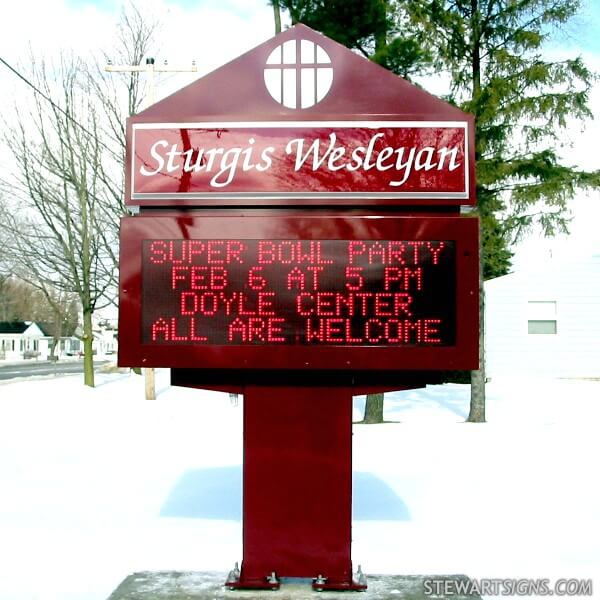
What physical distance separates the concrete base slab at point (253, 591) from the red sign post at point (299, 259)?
127 mm

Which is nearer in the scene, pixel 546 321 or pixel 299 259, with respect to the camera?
pixel 299 259

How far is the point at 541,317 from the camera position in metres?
28.2

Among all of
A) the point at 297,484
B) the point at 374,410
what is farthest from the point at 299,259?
the point at 374,410

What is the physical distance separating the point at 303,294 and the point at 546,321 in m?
25.0

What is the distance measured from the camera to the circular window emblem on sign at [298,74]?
5.52 m

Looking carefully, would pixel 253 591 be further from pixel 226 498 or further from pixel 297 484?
pixel 226 498

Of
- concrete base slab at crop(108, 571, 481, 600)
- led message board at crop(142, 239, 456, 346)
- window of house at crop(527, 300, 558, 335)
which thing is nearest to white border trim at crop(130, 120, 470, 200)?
led message board at crop(142, 239, 456, 346)

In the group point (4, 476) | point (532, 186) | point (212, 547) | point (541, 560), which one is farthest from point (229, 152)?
point (532, 186)

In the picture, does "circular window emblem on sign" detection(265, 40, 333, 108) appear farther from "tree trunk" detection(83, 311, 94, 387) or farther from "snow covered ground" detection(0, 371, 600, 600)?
"tree trunk" detection(83, 311, 94, 387)

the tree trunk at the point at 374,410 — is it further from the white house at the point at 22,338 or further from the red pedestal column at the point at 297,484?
the white house at the point at 22,338

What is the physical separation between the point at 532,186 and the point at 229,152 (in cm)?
1119

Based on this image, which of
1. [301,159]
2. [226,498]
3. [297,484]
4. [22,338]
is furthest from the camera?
[22,338]

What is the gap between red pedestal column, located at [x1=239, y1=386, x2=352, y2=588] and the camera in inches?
214

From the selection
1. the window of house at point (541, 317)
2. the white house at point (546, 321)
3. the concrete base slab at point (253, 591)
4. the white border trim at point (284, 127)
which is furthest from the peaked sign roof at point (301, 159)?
the window of house at point (541, 317)
